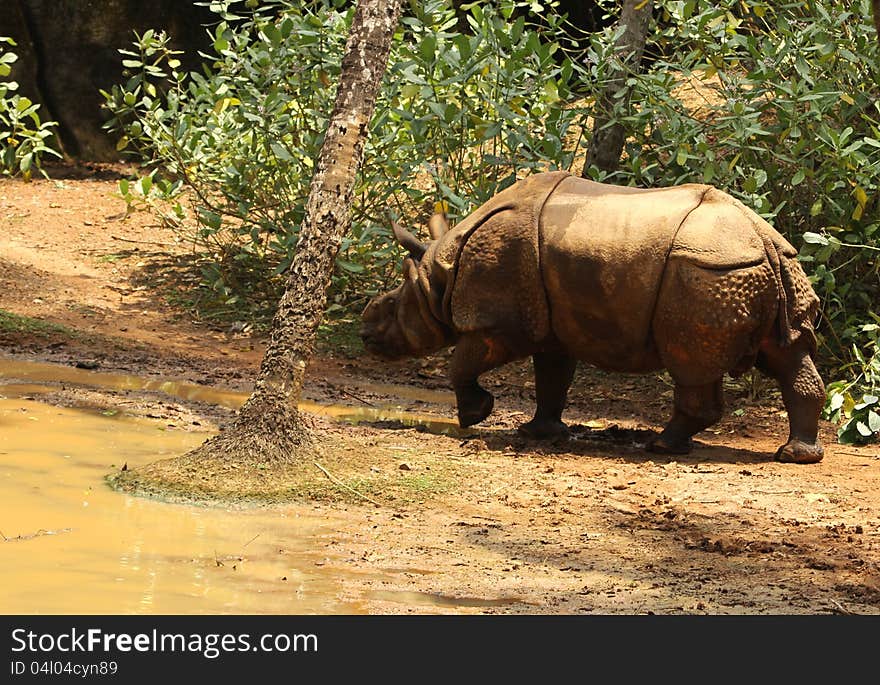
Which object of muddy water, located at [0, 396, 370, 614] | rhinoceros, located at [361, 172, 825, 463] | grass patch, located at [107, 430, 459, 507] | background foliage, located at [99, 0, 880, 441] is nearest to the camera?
muddy water, located at [0, 396, 370, 614]

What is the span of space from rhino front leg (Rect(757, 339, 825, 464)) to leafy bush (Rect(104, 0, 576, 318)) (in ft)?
10.0

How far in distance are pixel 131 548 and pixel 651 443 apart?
3799mm

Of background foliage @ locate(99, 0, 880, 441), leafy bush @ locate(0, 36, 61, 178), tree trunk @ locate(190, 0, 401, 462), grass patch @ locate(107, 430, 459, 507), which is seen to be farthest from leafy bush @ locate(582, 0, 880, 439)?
leafy bush @ locate(0, 36, 61, 178)

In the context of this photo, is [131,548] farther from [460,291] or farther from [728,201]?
[728,201]

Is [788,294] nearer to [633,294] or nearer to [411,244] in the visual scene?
[633,294]

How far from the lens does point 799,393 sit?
7727 mm

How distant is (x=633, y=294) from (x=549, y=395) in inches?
45.8

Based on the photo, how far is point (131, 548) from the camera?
207 inches

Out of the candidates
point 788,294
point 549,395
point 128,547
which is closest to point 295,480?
point 128,547

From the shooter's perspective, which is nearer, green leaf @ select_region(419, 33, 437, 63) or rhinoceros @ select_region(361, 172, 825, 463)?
rhinoceros @ select_region(361, 172, 825, 463)

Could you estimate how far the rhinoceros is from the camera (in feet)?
24.4

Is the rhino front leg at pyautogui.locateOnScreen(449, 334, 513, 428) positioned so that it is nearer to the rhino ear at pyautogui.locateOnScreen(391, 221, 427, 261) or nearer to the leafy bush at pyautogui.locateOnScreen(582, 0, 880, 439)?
the rhino ear at pyautogui.locateOnScreen(391, 221, 427, 261)

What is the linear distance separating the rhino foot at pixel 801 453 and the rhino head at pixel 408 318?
2.25m

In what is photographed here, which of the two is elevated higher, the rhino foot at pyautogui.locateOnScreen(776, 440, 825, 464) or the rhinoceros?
the rhinoceros
